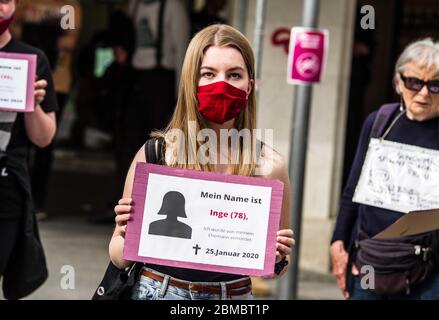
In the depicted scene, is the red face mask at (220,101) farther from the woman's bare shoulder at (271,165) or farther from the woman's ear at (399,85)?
A: the woman's ear at (399,85)

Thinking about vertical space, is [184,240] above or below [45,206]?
above

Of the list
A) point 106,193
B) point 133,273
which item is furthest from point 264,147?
point 106,193

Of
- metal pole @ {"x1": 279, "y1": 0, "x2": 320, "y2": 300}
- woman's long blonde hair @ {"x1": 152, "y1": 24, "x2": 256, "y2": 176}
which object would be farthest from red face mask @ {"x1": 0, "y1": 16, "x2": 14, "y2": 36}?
metal pole @ {"x1": 279, "y1": 0, "x2": 320, "y2": 300}

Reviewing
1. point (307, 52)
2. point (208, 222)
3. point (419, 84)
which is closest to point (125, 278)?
point (208, 222)

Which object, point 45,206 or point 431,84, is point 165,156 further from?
point 45,206

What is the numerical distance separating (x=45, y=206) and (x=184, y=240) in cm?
710

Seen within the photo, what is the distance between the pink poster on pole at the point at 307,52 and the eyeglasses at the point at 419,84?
1874 mm

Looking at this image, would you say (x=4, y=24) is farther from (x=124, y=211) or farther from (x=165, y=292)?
(x=165, y=292)

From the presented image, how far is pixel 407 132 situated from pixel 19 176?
176 cm

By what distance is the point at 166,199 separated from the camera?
345 cm

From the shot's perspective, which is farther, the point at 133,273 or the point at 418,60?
the point at 418,60

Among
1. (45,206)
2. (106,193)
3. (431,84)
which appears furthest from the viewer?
(106,193)

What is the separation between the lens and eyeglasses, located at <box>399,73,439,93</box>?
475 centimetres

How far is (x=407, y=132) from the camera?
15.9ft
